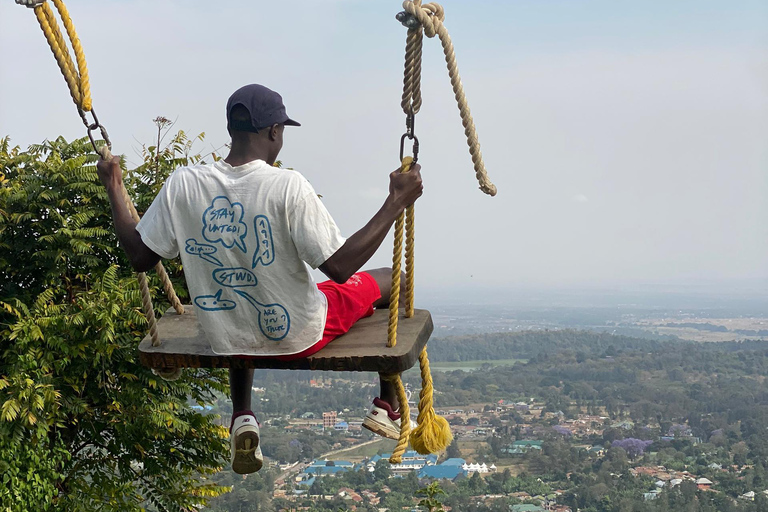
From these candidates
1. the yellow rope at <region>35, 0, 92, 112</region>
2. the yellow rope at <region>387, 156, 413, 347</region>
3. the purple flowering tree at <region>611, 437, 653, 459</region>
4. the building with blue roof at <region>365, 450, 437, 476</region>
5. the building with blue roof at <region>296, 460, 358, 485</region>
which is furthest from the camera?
the purple flowering tree at <region>611, 437, 653, 459</region>

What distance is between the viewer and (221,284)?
3.19 m

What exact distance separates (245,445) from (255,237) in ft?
3.31

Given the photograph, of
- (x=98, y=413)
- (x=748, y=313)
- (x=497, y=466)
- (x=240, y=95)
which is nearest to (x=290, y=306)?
(x=240, y=95)

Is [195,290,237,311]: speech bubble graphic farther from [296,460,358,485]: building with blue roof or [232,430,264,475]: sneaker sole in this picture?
[296,460,358,485]: building with blue roof

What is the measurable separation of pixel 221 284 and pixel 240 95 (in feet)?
2.30

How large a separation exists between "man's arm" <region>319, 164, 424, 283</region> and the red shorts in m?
0.43

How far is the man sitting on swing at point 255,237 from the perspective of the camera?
9.96 ft

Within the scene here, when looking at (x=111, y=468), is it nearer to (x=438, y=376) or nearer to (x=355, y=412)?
(x=355, y=412)

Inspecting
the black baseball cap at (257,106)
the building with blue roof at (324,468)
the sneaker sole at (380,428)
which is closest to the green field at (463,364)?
the building with blue roof at (324,468)

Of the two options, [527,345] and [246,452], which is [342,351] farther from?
[527,345]

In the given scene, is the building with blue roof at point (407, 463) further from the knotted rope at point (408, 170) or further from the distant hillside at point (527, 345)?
the knotted rope at point (408, 170)

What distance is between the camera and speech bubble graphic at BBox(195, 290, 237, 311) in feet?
10.6

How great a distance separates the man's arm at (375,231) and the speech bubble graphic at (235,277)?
271mm

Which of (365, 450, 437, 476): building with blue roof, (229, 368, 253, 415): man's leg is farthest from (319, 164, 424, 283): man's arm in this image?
(365, 450, 437, 476): building with blue roof
